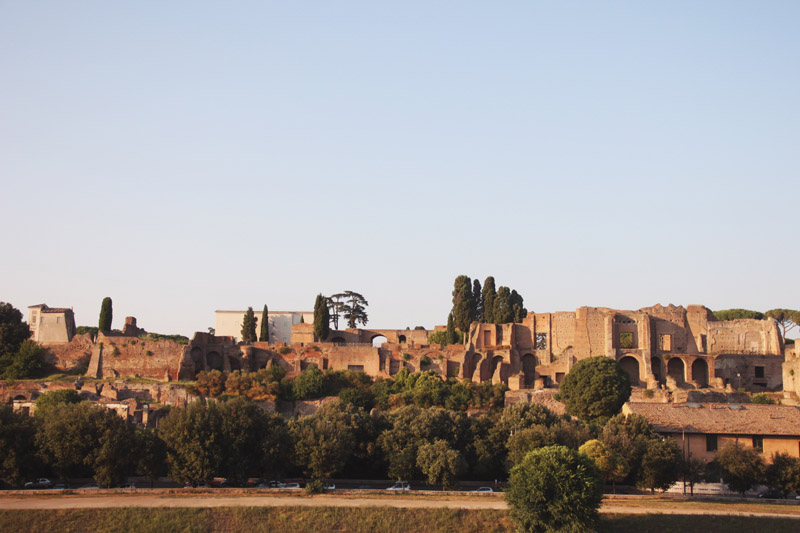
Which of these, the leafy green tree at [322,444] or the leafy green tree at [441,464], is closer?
the leafy green tree at [441,464]

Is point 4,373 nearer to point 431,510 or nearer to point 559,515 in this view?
point 431,510

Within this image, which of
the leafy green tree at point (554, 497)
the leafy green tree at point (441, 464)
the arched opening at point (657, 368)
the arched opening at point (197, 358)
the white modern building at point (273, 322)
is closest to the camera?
the leafy green tree at point (554, 497)

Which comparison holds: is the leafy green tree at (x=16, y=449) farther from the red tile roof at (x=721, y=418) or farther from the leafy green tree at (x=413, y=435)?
the red tile roof at (x=721, y=418)

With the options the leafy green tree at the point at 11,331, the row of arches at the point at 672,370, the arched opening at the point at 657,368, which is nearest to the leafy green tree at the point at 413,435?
the row of arches at the point at 672,370

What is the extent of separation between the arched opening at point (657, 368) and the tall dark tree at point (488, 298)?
32.3ft

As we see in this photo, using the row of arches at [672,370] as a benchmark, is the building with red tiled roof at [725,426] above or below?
below

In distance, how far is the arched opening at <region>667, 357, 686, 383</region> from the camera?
170ft

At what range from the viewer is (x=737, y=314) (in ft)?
204

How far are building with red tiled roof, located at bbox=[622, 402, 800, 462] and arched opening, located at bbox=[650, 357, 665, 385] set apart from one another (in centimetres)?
1178

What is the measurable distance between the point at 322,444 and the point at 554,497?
32.3ft

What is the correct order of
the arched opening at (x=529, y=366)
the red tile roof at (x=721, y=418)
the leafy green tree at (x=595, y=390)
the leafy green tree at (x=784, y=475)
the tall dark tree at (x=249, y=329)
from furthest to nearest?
the tall dark tree at (x=249, y=329) < the arched opening at (x=529, y=366) < the leafy green tree at (x=595, y=390) < the red tile roof at (x=721, y=418) < the leafy green tree at (x=784, y=475)

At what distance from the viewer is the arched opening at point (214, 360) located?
183 feet

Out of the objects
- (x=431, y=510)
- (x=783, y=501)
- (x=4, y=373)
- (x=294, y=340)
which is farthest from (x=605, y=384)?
(x=4, y=373)

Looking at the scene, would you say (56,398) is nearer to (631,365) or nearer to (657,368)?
(631,365)
